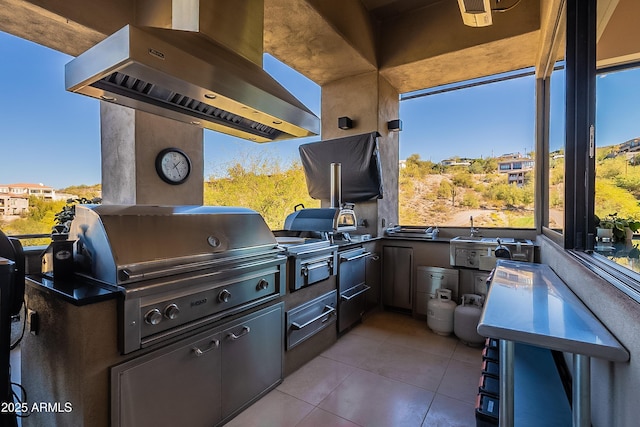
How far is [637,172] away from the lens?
154 centimetres

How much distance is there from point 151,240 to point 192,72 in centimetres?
92

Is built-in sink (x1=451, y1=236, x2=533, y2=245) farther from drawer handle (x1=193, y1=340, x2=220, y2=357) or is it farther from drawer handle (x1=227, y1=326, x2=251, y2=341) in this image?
drawer handle (x1=193, y1=340, x2=220, y2=357)

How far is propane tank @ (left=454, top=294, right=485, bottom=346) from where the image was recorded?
2844mm

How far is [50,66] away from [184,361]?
12.8 ft

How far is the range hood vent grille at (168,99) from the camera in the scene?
1.61 meters

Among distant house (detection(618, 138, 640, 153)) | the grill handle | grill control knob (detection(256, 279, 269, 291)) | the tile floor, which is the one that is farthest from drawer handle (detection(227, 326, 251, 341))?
distant house (detection(618, 138, 640, 153))

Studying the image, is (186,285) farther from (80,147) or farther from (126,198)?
(80,147)

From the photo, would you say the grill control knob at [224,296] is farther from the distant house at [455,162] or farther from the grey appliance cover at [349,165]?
the distant house at [455,162]

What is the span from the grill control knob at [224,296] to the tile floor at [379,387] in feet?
2.51

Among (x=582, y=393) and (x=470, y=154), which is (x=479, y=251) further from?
(x=582, y=393)

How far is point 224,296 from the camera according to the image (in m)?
1.74

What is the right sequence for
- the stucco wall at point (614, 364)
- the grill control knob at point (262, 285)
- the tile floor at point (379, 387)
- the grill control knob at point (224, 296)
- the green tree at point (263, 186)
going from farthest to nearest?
the green tree at point (263, 186) → the grill control knob at point (262, 285) → the tile floor at point (379, 387) → the grill control knob at point (224, 296) → the stucco wall at point (614, 364)

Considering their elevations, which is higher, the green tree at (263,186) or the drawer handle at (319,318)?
the green tree at (263,186)

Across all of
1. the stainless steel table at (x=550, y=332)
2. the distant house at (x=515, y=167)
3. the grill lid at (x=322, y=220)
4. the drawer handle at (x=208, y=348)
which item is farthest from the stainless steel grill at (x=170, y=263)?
the distant house at (x=515, y=167)
